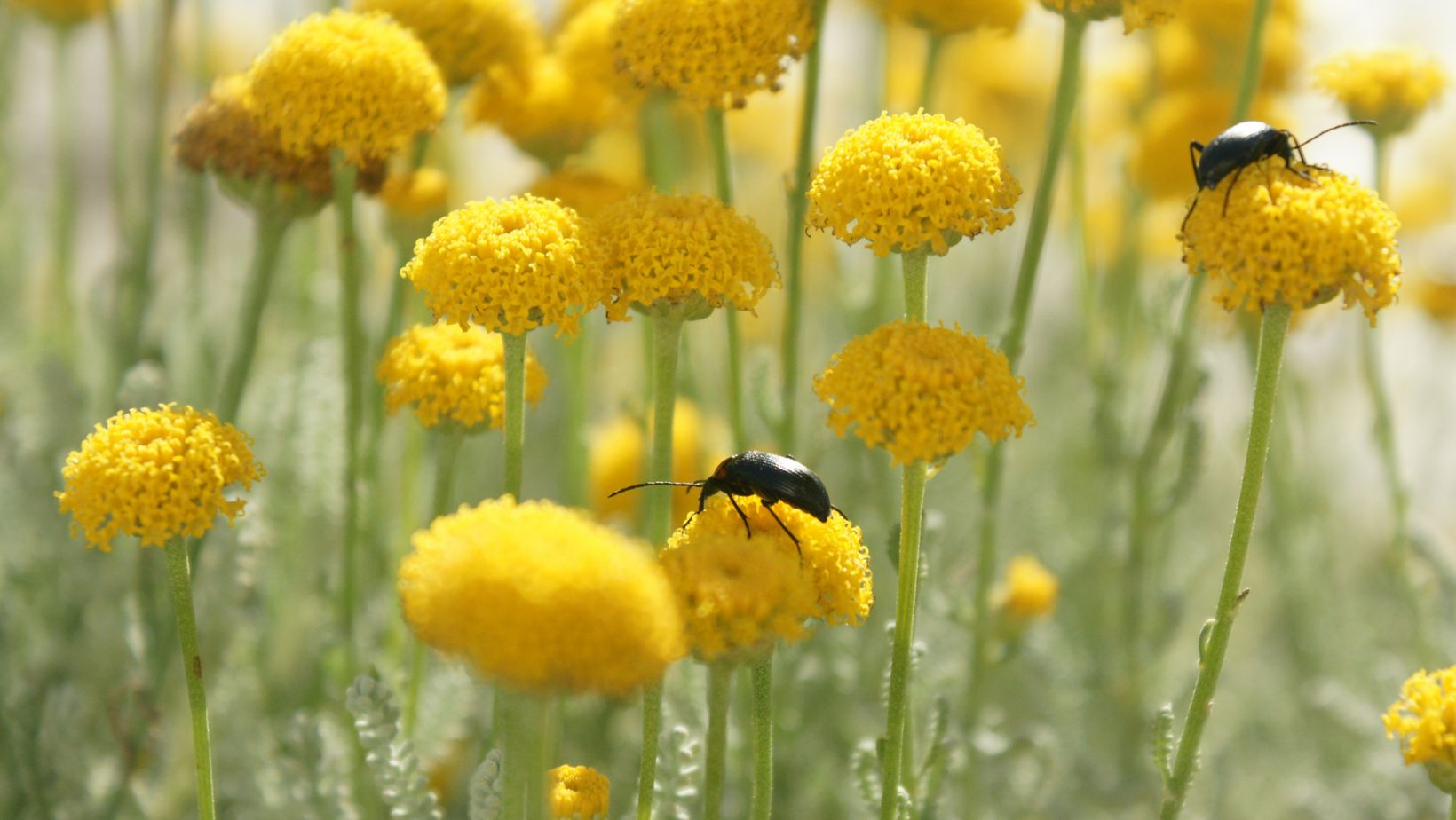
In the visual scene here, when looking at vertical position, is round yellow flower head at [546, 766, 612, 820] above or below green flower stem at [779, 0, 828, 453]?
below

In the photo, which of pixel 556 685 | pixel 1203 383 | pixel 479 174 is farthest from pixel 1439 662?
pixel 479 174

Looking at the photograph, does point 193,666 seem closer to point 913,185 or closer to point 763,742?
point 763,742

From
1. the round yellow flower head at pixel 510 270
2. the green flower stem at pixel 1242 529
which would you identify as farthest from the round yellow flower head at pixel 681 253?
the green flower stem at pixel 1242 529

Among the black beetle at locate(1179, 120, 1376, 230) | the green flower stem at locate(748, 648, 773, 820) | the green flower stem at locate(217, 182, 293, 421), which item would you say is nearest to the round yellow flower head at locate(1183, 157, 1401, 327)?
the black beetle at locate(1179, 120, 1376, 230)

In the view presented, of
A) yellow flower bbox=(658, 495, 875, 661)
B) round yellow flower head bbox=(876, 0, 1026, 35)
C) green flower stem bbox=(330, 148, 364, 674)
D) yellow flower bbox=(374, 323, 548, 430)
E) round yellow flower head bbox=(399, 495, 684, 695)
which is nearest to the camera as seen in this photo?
round yellow flower head bbox=(399, 495, 684, 695)

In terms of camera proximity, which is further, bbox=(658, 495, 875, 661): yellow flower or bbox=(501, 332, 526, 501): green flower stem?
bbox=(501, 332, 526, 501): green flower stem

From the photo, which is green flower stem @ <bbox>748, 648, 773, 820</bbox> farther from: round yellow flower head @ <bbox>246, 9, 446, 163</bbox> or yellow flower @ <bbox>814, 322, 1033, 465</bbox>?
round yellow flower head @ <bbox>246, 9, 446, 163</bbox>

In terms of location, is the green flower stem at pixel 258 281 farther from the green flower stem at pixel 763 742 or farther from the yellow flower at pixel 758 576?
the green flower stem at pixel 763 742

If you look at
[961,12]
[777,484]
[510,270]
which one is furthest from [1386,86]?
[510,270]
